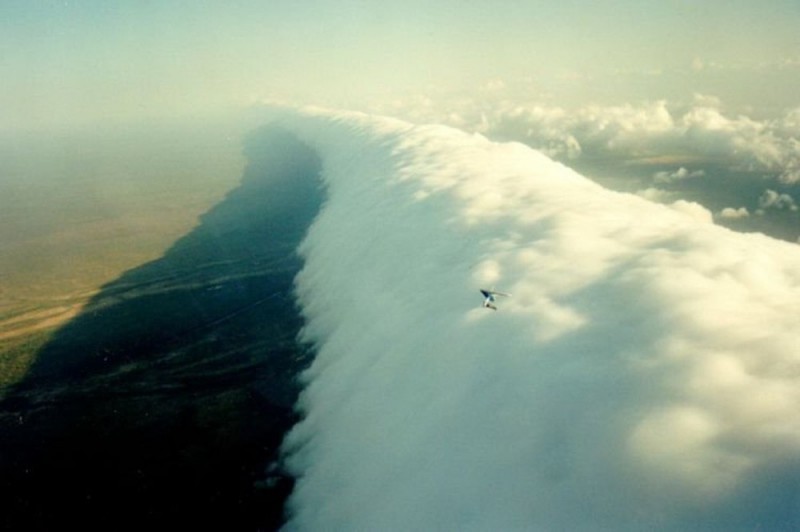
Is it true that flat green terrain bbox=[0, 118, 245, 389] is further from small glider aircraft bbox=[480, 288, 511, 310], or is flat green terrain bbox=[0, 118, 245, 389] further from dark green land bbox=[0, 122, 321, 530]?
small glider aircraft bbox=[480, 288, 511, 310]

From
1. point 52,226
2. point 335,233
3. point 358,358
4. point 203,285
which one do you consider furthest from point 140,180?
point 358,358

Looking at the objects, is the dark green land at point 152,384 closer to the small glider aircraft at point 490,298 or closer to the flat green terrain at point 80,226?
the flat green terrain at point 80,226

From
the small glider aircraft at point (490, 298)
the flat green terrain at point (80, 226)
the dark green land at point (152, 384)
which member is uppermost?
the small glider aircraft at point (490, 298)

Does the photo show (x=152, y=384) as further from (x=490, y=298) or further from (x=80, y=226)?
(x=80, y=226)

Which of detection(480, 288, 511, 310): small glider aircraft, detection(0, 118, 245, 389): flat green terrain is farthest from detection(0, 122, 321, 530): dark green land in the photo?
detection(480, 288, 511, 310): small glider aircraft

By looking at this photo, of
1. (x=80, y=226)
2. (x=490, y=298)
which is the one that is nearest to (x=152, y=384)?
(x=490, y=298)

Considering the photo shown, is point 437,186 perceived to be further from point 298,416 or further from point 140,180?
point 140,180

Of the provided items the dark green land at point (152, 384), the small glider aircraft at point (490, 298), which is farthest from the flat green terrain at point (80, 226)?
the small glider aircraft at point (490, 298)

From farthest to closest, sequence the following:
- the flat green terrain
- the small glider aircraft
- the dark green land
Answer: the flat green terrain, the dark green land, the small glider aircraft

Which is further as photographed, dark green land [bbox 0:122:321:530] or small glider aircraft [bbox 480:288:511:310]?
dark green land [bbox 0:122:321:530]
